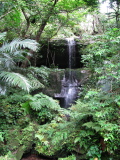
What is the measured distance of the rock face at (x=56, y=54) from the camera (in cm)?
1044

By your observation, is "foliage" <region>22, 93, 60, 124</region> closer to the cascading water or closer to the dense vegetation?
the dense vegetation

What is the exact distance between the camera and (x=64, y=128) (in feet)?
11.6

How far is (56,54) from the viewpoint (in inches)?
440

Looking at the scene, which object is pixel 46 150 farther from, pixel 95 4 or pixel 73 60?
pixel 73 60

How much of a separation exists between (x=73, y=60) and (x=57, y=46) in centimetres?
174

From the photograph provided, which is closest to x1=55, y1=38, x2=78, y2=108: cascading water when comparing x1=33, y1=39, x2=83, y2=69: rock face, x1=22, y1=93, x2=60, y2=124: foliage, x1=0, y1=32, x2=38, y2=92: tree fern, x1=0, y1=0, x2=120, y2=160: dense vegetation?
x1=0, y1=0, x2=120, y2=160: dense vegetation

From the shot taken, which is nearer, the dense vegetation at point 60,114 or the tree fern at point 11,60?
the dense vegetation at point 60,114

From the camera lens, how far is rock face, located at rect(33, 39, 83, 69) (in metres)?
10.4

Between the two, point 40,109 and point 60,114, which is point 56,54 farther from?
point 40,109

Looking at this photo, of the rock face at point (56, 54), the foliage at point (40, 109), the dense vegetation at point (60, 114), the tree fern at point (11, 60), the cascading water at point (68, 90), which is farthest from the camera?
the rock face at point (56, 54)

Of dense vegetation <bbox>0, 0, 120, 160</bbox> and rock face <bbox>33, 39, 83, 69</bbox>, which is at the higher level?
rock face <bbox>33, 39, 83, 69</bbox>

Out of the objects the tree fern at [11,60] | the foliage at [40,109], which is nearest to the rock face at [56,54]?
the foliage at [40,109]

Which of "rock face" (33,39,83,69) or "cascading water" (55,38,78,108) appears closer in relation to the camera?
"cascading water" (55,38,78,108)

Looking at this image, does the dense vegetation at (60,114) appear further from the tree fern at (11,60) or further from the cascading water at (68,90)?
the cascading water at (68,90)
